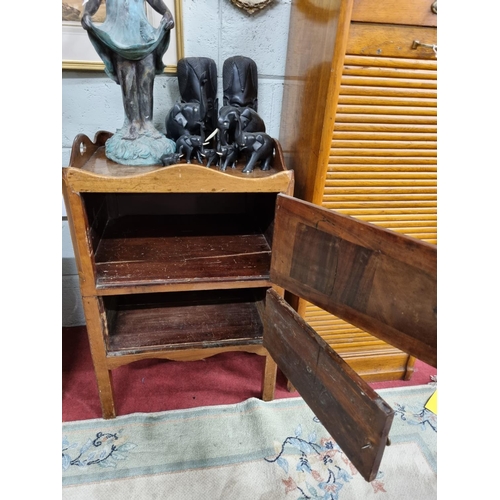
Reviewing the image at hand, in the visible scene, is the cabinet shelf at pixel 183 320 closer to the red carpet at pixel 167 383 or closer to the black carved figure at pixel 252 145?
the red carpet at pixel 167 383

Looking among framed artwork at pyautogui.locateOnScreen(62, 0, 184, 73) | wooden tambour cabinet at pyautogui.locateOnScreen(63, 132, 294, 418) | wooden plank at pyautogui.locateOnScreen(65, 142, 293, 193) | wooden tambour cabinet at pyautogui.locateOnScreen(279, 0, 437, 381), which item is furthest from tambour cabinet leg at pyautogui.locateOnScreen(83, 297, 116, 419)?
framed artwork at pyautogui.locateOnScreen(62, 0, 184, 73)

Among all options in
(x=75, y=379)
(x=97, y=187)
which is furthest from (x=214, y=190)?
(x=75, y=379)

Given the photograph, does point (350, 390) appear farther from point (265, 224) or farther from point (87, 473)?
point (87, 473)

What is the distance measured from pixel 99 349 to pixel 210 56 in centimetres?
98

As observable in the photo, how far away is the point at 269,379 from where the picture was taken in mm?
1213

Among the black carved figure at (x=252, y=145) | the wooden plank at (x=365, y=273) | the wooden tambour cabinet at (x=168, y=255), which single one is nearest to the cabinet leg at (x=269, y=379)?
the wooden tambour cabinet at (x=168, y=255)

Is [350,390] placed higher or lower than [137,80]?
lower

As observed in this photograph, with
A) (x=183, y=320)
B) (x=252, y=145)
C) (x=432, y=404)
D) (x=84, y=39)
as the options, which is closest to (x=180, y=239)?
(x=183, y=320)

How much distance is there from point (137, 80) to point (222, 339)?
0.77 m

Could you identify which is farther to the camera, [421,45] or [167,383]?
[167,383]

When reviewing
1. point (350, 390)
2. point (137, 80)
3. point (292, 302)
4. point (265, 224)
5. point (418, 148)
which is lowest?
point (292, 302)

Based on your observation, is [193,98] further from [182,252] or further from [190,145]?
[182,252]

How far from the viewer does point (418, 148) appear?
0.96 metres

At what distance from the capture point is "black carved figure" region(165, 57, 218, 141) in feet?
3.29
